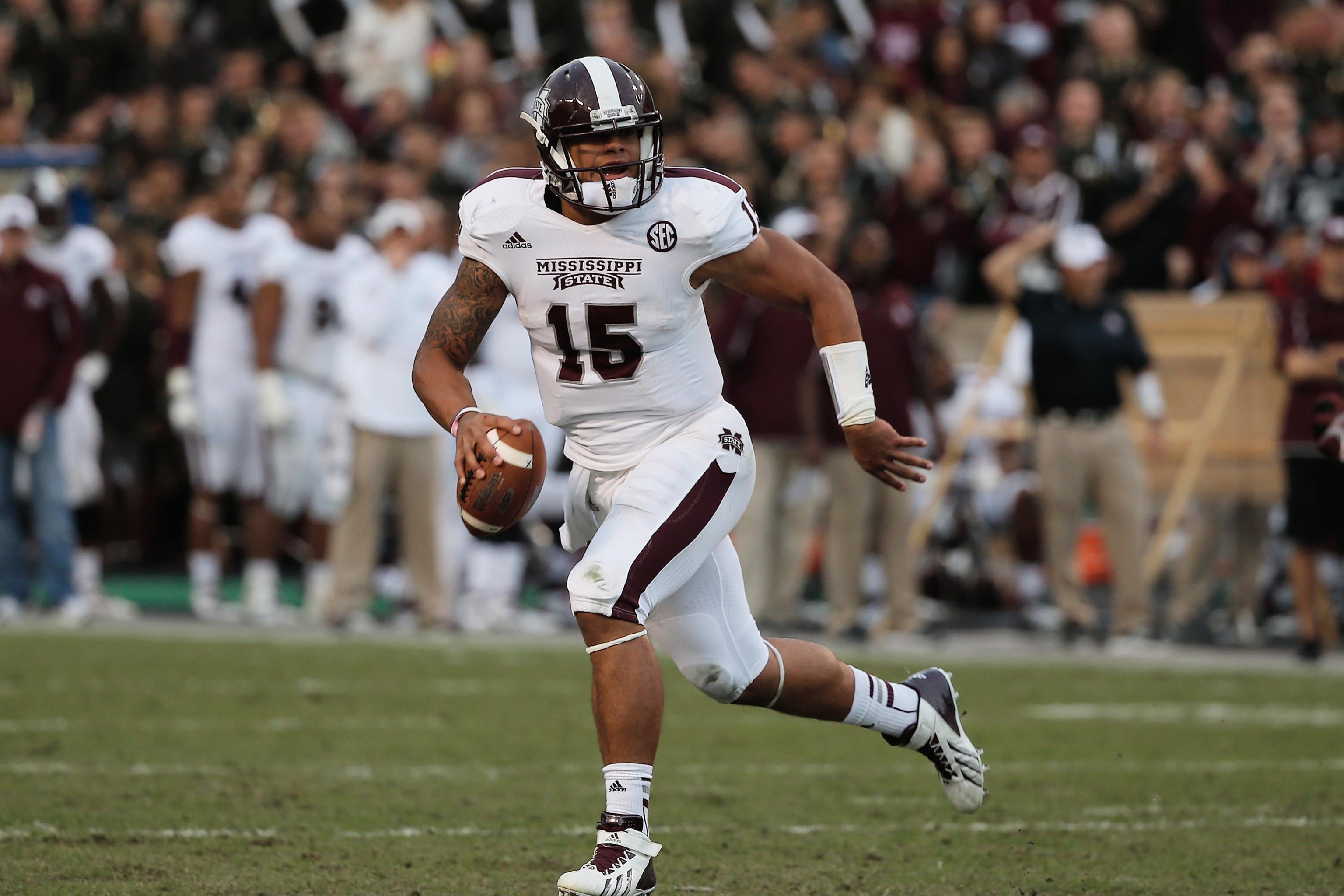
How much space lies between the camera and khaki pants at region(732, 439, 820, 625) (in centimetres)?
1067

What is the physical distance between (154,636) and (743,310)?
11.8 feet

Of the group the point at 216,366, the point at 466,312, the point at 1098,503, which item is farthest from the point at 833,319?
the point at 216,366

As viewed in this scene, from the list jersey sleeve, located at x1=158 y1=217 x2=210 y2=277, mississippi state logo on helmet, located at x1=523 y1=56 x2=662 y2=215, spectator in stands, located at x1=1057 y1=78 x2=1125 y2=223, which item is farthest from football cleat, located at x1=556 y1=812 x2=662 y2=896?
spectator in stands, located at x1=1057 y1=78 x2=1125 y2=223

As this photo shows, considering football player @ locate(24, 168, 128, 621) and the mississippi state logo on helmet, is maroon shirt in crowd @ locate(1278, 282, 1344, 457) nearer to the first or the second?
the mississippi state logo on helmet

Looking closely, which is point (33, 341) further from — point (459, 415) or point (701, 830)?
point (459, 415)

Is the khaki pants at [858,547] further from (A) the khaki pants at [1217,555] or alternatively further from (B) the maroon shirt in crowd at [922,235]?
(B) the maroon shirt in crowd at [922,235]

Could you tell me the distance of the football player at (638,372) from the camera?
4.31 metres

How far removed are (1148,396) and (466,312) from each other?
21.5ft

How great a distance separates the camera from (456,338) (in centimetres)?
460

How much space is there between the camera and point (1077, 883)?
4.66m

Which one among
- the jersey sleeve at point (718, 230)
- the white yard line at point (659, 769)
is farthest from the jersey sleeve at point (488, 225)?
the white yard line at point (659, 769)

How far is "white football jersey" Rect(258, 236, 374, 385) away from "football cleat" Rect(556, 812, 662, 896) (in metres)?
6.85

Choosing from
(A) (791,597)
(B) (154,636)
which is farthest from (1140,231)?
(B) (154,636)

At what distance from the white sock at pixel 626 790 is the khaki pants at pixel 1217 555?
773cm
